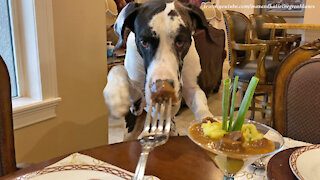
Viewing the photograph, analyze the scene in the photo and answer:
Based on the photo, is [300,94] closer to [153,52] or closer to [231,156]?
[153,52]

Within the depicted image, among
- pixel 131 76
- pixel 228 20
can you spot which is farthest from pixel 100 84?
pixel 228 20

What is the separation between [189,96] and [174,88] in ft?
1.18

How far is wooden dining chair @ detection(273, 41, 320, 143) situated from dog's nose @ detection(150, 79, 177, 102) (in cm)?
49

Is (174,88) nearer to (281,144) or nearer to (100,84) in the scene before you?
(281,144)

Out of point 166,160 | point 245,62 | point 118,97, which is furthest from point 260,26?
point 166,160

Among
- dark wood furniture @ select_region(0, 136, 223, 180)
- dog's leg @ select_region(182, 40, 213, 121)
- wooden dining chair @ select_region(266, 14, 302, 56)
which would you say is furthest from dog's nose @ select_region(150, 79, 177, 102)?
wooden dining chair @ select_region(266, 14, 302, 56)

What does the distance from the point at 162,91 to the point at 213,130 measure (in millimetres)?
344

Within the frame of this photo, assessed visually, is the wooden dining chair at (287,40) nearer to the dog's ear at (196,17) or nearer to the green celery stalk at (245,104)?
the dog's ear at (196,17)

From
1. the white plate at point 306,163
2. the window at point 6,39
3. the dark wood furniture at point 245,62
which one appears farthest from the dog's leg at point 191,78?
the dark wood furniture at point 245,62

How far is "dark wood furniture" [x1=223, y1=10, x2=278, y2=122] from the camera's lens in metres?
2.60

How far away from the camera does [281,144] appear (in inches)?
23.1

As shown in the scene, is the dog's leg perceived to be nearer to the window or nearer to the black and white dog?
the black and white dog

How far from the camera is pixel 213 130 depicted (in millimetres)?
596

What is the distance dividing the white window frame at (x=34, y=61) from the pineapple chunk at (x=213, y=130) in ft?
3.46
